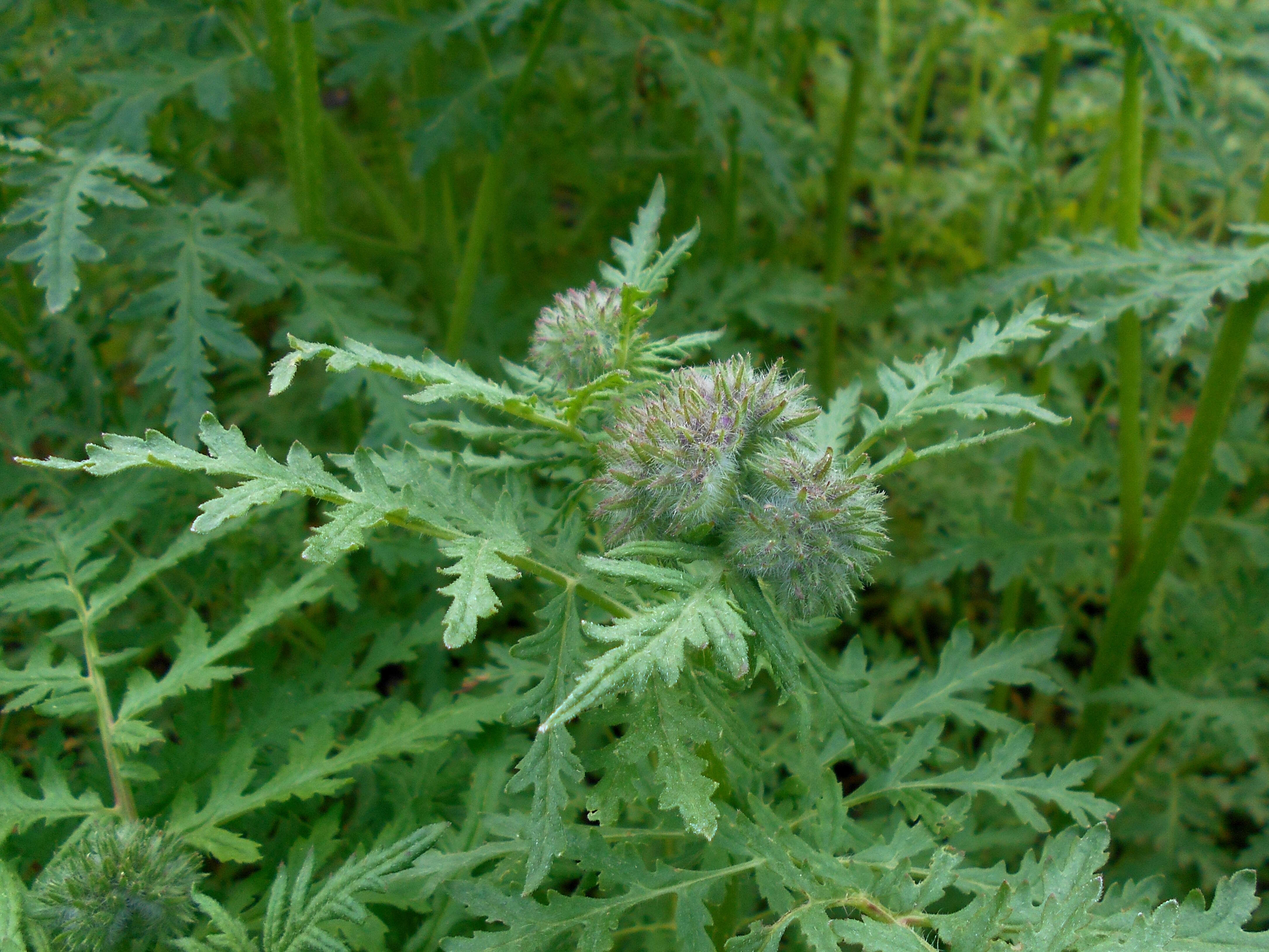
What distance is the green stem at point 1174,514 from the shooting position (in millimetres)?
2740

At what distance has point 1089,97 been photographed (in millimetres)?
4363

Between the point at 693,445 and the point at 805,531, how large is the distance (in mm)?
239

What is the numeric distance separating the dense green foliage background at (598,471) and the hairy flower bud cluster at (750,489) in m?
0.10

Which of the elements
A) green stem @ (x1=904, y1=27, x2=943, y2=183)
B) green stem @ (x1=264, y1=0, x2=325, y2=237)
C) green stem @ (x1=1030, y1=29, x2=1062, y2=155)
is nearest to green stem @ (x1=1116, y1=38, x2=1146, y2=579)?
green stem @ (x1=1030, y1=29, x2=1062, y2=155)

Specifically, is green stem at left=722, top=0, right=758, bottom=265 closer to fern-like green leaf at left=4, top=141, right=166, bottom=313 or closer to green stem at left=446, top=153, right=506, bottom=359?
green stem at left=446, top=153, right=506, bottom=359

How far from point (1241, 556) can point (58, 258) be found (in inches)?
159

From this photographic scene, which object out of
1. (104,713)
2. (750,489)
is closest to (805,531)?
(750,489)

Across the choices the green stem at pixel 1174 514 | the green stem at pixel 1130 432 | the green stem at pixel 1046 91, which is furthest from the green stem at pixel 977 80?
the green stem at pixel 1174 514

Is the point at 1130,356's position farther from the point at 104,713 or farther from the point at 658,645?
the point at 104,713

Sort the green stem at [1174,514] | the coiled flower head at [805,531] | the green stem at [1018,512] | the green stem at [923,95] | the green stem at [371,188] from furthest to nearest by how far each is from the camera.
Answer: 1. the green stem at [923,95]
2. the green stem at [371,188]
3. the green stem at [1018,512]
4. the green stem at [1174,514]
5. the coiled flower head at [805,531]

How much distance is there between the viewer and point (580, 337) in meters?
1.94

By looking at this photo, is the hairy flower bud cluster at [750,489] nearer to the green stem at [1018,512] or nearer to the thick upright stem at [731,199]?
the green stem at [1018,512]

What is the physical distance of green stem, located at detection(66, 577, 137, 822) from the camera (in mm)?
1978

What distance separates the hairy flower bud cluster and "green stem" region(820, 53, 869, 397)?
2356mm
